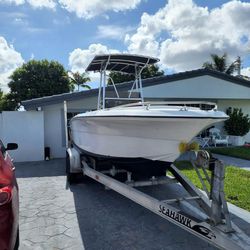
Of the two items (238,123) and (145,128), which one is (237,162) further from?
(145,128)

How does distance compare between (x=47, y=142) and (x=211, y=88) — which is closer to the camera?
(x=47, y=142)

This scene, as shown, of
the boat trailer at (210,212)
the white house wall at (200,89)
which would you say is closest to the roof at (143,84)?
the white house wall at (200,89)

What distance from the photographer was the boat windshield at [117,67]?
6645mm

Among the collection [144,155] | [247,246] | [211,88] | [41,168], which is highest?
[211,88]

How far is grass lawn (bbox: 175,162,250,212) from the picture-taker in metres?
5.69

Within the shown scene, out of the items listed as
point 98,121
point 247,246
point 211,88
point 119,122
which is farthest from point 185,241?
point 211,88

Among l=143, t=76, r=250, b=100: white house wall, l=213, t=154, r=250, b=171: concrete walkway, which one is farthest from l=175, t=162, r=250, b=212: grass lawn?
l=143, t=76, r=250, b=100: white house wall

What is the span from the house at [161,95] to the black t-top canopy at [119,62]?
4.20 metres

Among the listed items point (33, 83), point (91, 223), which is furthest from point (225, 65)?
point (91, 223)

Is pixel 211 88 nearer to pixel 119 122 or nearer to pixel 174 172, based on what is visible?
pixel 174 172

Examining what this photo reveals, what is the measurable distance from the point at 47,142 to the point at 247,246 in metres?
10.2

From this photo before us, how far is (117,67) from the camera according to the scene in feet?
24.2

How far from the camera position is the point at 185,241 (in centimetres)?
400

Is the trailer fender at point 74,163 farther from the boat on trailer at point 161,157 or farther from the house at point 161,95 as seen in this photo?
the house at point 161,95
